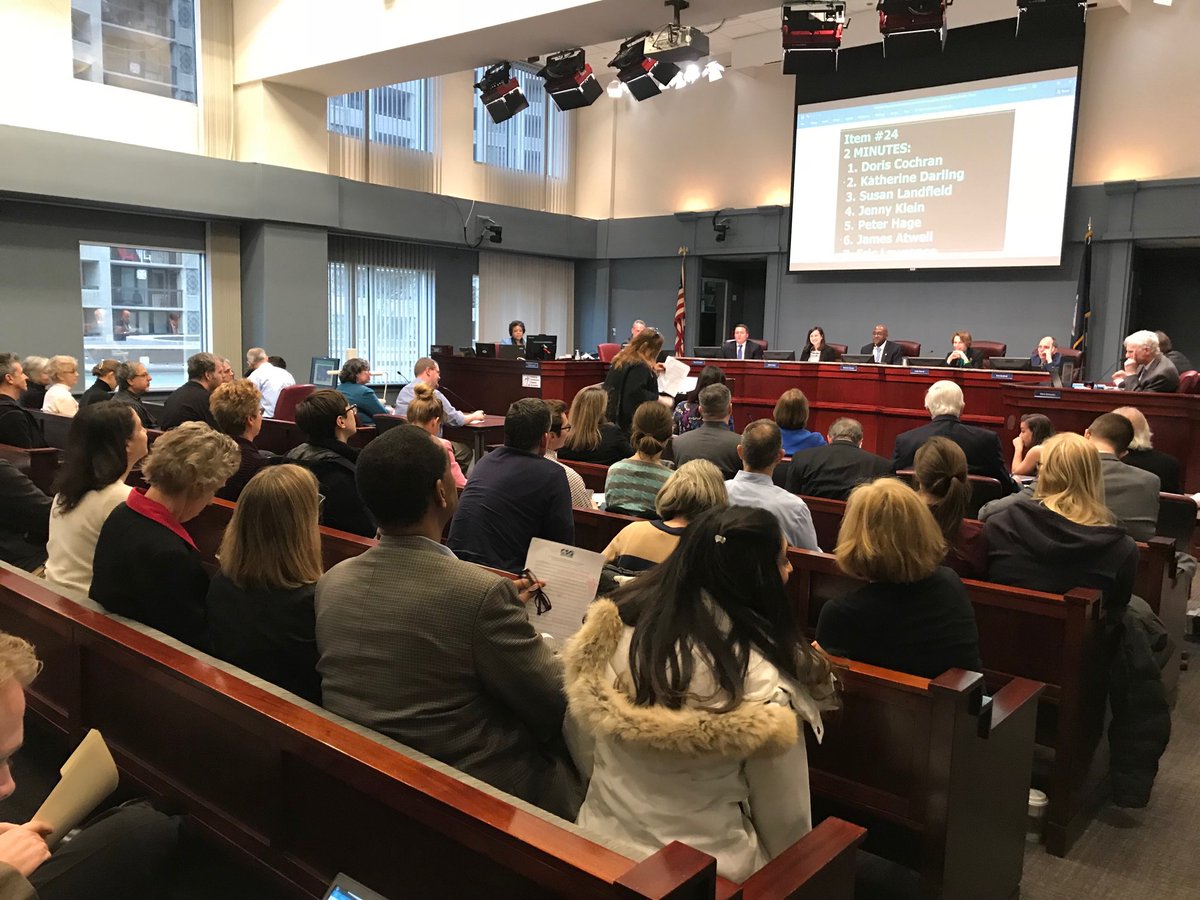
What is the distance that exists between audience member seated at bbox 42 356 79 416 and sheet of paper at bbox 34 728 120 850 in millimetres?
5240

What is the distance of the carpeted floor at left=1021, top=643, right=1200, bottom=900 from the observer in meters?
2.52

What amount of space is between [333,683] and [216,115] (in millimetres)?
9707

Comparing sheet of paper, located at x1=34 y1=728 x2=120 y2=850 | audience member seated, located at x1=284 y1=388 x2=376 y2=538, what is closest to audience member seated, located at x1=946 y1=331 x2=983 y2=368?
audience member seated, located at x1=284 y1=388 x2=376 y2=538

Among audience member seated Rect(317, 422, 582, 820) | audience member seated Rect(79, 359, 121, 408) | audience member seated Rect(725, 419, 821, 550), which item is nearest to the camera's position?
audience member seated Rect(317, 422, 582, 820)

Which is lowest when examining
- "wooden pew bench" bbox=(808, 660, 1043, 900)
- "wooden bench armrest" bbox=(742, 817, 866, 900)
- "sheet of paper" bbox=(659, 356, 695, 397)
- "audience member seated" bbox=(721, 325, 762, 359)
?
"wooden pew bench" bbox=(808, 660, 1043, 900)

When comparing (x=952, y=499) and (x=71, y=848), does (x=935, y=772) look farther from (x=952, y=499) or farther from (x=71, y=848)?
(x=71, y=848)

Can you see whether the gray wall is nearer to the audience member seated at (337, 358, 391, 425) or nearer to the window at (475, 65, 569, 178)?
the audience member seated at (337, 358, 391, 425)

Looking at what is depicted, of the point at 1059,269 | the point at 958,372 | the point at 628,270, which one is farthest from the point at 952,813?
the point at 628,270

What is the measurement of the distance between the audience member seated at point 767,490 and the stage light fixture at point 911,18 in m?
4.69

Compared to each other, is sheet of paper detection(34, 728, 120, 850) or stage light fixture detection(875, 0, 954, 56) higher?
stage light fixture detection(875, 0, 954, 56)

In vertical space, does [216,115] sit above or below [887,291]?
above

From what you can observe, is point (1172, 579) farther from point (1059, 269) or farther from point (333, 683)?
point (1059, 269)

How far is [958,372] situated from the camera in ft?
25.7

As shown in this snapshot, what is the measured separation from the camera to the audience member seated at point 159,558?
2.20m
